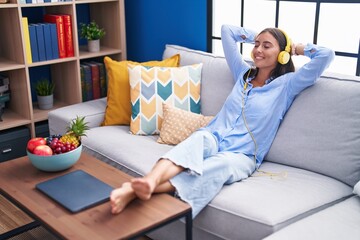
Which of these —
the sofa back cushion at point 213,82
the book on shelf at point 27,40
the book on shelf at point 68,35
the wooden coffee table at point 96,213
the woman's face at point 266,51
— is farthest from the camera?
the book on shelf at point 68,35

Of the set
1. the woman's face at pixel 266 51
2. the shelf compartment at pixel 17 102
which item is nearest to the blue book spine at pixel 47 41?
the shelf compartment at pixel 17 102

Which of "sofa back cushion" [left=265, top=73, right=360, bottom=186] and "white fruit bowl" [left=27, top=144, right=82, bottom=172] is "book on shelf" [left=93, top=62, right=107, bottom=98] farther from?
"sofa back cushion" [left=265, top=73, right=360, bottom=186]

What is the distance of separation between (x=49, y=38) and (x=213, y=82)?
4.14 feet

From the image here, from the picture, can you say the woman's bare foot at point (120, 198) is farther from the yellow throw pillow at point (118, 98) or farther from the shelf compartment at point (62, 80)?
the shelf compartment at point (62, 80)

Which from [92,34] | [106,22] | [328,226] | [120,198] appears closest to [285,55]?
[328,226]

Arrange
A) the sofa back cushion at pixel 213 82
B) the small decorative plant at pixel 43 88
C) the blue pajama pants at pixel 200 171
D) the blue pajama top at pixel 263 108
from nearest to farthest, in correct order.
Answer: the blue pajama pants at pixel 200 171 → the blue pajama top at pixel 263 108 → the sofa back cushion at pixel 213 82 → the small decorative plant at pixel 43 88

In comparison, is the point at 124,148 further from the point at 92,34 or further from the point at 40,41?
the point at 92,34

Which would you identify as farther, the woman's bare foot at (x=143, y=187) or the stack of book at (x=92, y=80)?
the stack of book at (x=92, y=80)

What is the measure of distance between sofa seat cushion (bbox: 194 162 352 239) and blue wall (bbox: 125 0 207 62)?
1.38 meters

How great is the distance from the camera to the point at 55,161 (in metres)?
1.97

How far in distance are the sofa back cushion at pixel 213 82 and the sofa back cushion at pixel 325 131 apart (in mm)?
467

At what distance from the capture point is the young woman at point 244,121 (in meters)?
1.93

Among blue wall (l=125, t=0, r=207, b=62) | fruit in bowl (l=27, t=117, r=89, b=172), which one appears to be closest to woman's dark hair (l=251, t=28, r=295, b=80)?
blue wall (l=125, t=0, r=207, b=62)

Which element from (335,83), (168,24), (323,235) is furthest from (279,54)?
(168,24)
